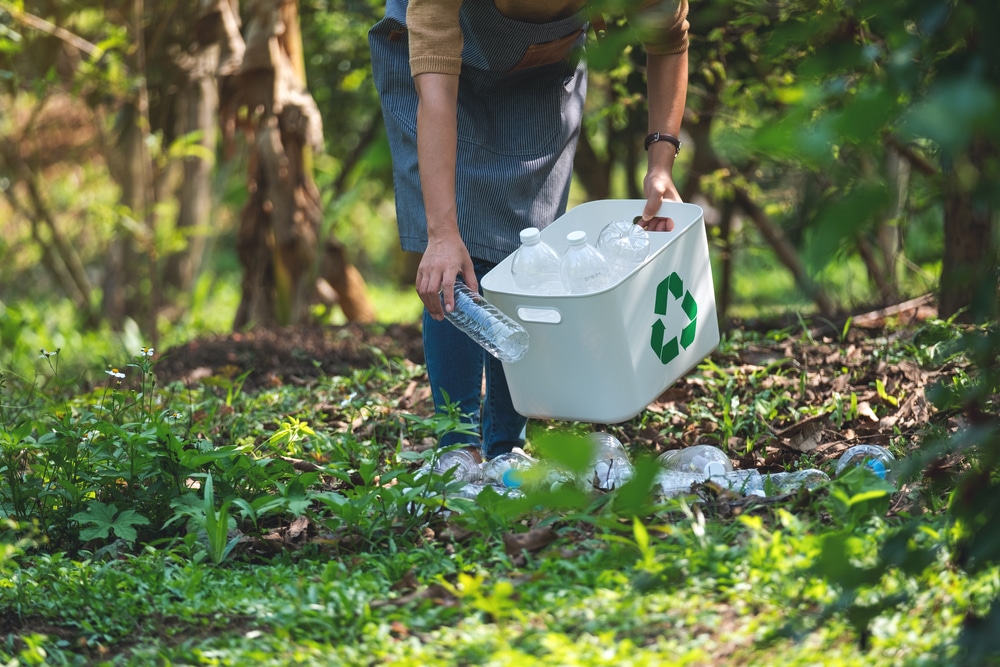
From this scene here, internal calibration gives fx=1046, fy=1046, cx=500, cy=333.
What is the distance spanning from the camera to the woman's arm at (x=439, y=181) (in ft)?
8.22

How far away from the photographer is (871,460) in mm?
2447

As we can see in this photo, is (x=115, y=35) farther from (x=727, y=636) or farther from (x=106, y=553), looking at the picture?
(x=727, y=636)

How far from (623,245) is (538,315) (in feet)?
1.40

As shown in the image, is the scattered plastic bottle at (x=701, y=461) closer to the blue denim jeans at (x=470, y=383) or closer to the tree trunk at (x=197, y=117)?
the blue denim jeans at (x=470, y=383)

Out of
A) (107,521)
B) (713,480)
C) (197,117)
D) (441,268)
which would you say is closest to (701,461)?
(713,480)

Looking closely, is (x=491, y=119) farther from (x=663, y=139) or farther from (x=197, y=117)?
(x=197, y=117)

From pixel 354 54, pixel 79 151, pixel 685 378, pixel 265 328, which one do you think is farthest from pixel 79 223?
pixel 685 378

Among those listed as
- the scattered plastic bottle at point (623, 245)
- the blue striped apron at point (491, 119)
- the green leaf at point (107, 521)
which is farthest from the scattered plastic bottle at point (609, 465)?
the green leaf at point (107, 521)

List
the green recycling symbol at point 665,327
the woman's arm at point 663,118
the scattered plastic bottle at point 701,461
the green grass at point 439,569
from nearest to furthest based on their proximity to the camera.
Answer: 1. the green grass at point 439,569
2. the green recycling symbol at point 665,327
3. the scattered plastic bottle at point 701,461
4. the woman's arm at point 663,118

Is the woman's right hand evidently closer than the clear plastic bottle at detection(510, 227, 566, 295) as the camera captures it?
Yes

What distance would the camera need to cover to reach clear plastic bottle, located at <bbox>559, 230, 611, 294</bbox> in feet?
8.59

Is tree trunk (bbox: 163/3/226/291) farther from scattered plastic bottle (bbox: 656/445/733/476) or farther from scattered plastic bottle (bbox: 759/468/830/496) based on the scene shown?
scattered plastic bottle (bbox: 759/468/830/496)

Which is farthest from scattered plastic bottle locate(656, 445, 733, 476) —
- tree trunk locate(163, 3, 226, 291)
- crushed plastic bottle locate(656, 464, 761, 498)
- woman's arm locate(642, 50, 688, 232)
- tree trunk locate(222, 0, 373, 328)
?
tree trunk locate(163, 3, 226, 291)

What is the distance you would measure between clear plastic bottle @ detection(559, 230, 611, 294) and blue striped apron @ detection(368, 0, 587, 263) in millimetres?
327
